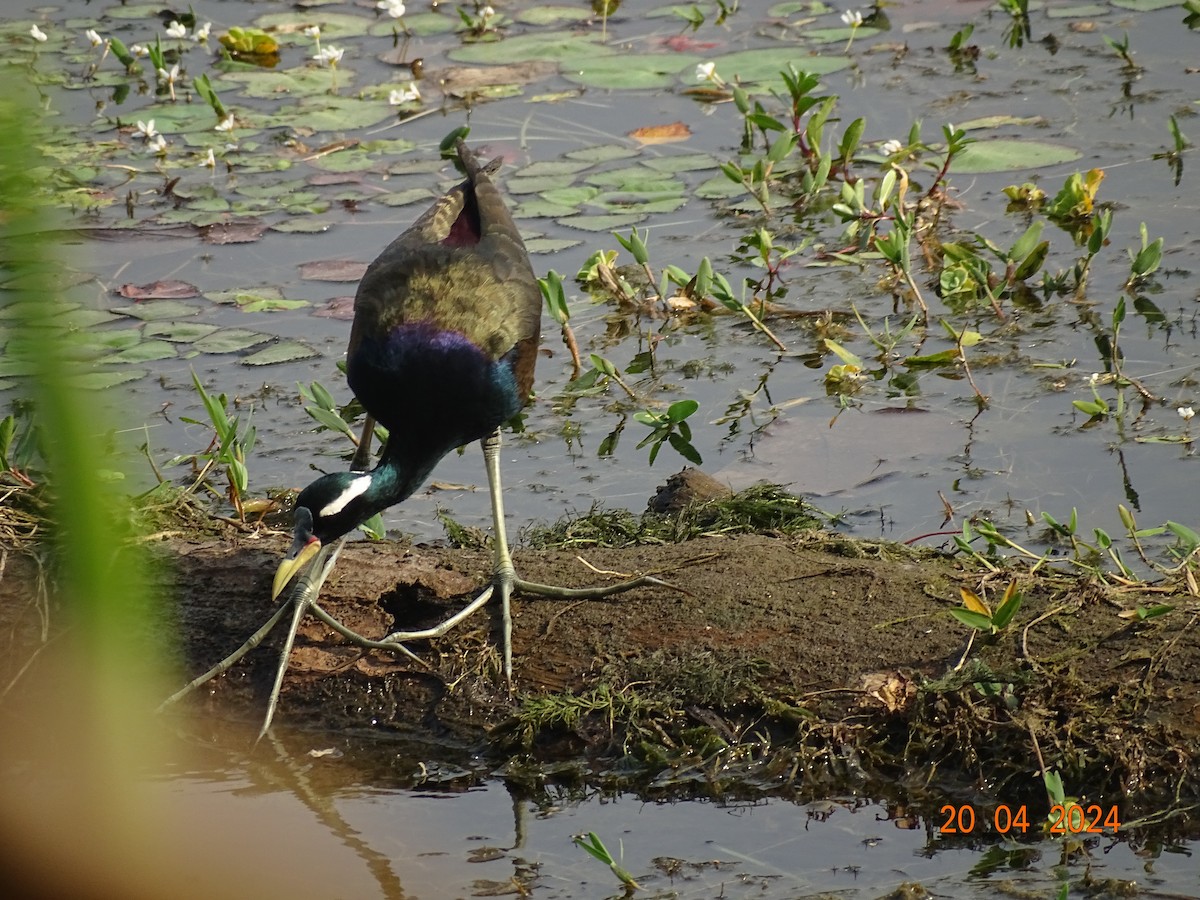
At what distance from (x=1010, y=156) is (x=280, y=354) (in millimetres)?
3572

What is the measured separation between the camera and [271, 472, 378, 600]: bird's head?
11.8ft

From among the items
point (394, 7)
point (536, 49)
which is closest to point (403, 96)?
point (394, 7)

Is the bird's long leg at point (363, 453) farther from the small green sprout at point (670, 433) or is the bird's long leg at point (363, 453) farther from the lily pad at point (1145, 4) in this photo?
the lily pad at point (1145, 4)

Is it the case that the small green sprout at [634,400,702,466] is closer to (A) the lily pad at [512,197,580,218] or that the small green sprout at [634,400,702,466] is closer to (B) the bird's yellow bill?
(B) the bird's yellow bill

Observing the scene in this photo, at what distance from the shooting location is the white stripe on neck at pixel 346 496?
3.64 metres

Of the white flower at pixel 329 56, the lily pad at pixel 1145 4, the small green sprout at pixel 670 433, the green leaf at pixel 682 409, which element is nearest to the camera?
the green leaf at pixel 682 409

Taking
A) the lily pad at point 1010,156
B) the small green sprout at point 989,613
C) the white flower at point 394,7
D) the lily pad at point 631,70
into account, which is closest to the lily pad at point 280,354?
the lily pad at point 631,70

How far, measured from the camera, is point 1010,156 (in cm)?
703

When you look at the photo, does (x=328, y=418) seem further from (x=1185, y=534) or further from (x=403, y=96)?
(x=403, y=96)

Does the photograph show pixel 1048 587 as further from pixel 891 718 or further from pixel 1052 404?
pixel 1052 404

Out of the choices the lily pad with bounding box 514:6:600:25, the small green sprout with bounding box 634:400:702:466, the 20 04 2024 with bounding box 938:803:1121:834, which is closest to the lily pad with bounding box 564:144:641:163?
the lily pad with bounding box 514:6:600:25

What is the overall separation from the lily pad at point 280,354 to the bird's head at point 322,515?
2.17m

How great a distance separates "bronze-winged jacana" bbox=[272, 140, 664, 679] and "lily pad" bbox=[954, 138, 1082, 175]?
3.27 metres

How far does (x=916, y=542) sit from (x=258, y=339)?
9.48 feet
